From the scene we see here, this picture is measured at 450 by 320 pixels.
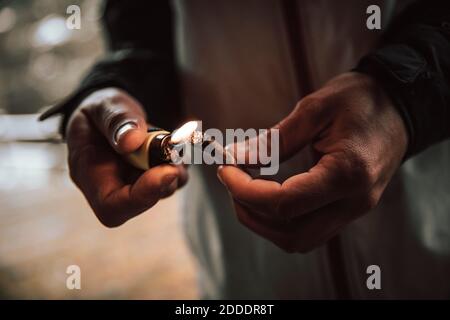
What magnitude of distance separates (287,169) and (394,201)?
13 centimetres

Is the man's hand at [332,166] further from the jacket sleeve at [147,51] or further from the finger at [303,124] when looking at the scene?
the jacket sleeve at [147,51]

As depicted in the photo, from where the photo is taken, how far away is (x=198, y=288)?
0.63m

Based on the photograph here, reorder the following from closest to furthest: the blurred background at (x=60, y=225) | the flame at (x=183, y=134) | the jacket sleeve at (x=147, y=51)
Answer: the flame at (x=183, y=134) → the jacket sleeve at (x=147, y=51) → the blurred background at (x=60, y=225)

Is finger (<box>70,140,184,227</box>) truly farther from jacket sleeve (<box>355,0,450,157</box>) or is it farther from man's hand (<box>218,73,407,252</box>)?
jacket sleeve (<box>355,0,450,157</box>)

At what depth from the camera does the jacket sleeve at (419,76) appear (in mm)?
306

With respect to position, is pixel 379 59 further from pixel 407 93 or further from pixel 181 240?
pixel 181 240

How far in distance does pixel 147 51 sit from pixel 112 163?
24cm

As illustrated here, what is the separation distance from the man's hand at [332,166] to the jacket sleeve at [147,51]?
241 mm

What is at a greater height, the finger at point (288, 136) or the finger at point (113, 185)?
the finger at point (288, 136)

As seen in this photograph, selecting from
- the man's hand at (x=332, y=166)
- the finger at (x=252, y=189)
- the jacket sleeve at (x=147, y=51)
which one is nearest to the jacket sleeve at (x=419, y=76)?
the man's hand at (x=332, y=166)

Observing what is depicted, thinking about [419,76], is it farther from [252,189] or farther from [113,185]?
[113,185]

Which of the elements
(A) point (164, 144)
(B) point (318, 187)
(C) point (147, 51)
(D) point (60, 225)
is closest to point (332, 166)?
(B) point (318, 187)

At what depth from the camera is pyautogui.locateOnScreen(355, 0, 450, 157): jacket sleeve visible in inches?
12.1

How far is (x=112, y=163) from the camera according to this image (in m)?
0.37
